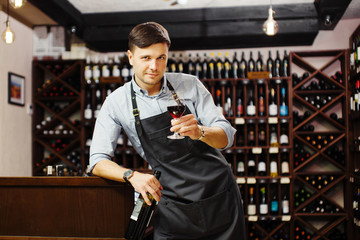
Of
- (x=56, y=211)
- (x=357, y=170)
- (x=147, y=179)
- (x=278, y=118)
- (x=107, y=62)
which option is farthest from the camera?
(x=107, y=62)

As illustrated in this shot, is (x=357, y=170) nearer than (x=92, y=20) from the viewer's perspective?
Yes

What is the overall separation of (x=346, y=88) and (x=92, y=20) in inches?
152

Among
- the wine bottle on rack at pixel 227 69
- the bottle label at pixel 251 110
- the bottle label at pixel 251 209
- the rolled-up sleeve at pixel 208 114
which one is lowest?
the bottle label at pixel 251 209

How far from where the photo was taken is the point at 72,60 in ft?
20.0

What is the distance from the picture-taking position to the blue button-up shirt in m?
1.81

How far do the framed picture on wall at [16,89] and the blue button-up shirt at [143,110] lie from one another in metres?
4.18

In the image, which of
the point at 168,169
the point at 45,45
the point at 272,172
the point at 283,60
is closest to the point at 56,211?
the point at 168,169

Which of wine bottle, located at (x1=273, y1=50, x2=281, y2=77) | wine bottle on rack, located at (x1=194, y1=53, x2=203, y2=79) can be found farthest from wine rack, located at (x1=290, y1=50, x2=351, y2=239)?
wine bottle on rack, located at (x1=194, y1=53, x2=203, y2=79)

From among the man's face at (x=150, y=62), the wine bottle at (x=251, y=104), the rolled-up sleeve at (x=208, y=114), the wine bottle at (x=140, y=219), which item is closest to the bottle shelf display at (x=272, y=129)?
the wine bottle at (x=251, y=104)

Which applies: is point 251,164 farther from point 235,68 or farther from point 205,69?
point 205,69

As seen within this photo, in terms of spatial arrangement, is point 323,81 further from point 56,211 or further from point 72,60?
point 56,211

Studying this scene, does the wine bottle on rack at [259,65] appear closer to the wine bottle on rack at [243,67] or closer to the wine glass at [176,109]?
the wine bottle on rack at [243,67]

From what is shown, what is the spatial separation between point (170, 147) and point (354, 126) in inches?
183

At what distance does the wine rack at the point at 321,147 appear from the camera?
5.59m
